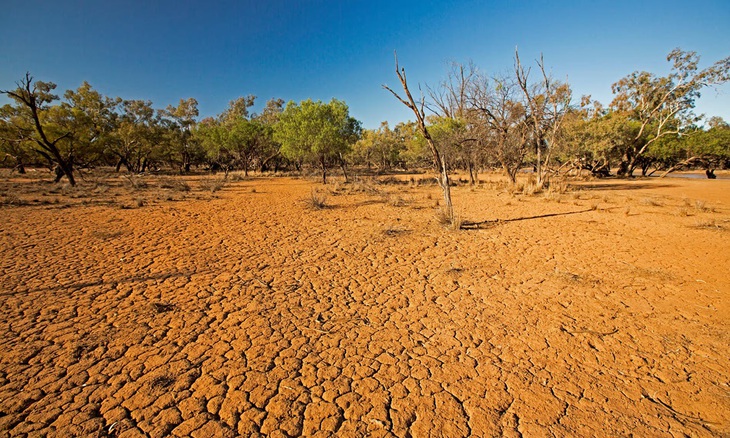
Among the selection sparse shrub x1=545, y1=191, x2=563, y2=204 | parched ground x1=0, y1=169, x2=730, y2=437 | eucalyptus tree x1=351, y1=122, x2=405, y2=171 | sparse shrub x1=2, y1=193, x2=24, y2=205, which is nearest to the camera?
parched ground x1=0, y1=169, x2=730, y2=437

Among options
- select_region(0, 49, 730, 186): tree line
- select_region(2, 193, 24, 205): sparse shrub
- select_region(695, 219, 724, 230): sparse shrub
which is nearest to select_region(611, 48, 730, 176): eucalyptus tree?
select_region(0, 49, 730, 186): tree line

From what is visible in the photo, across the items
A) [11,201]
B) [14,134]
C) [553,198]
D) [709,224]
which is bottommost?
[709,224]

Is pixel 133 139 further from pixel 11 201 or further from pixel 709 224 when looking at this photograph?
pixel 709 224

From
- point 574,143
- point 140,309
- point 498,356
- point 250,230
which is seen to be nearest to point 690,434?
point 498,356

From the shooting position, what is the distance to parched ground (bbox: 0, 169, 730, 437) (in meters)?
2.53

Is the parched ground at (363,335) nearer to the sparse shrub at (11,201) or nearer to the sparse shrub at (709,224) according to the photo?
the sparse shrub at (709,224)

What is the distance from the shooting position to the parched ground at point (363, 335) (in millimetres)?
2527

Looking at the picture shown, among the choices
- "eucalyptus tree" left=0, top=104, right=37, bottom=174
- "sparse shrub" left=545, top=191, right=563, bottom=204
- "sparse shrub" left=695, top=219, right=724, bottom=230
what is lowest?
"sparse shrub" left=695, top=219, right=724, bottom=230

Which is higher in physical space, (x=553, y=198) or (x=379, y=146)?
(x=379, y=146)

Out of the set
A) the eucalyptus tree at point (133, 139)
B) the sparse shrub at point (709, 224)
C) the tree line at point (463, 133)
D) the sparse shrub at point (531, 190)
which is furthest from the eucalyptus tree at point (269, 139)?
the sparse shrub at point (709, 224)

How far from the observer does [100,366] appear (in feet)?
9.96

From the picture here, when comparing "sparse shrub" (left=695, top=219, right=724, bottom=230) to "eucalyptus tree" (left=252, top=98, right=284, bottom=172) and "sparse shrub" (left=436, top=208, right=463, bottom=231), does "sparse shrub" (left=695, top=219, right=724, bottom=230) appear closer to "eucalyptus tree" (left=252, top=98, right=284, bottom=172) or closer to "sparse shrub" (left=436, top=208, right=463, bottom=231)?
"sparse shrub" (left=436, top=208, right=463, bottom=231)

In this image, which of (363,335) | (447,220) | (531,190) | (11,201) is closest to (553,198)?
Answer: (531,190)

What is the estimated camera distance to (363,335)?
146 inches
